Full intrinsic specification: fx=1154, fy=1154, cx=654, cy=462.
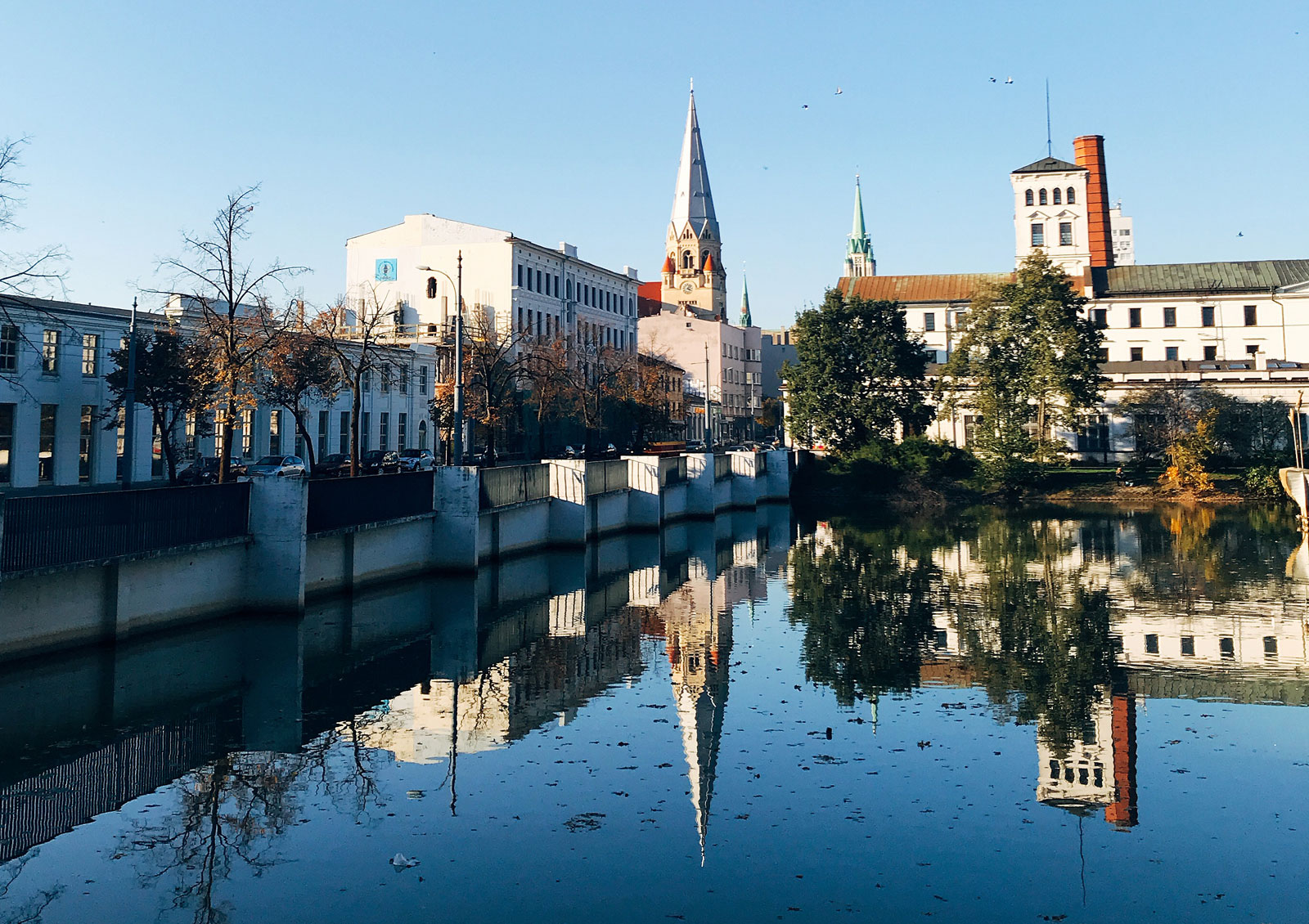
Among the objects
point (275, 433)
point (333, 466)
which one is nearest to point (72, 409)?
point (333, 466)

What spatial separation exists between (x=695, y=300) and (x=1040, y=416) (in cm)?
9422

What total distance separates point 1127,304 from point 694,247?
78177 millimetres

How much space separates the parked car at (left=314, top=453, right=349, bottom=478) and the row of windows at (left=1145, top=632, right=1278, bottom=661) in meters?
34.0

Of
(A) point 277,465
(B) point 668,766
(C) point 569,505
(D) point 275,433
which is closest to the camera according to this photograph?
(B) point 668,766

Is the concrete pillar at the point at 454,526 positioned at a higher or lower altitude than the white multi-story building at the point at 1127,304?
lower

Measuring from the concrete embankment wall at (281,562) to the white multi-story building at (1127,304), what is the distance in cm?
4247

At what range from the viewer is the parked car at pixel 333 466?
169 feet

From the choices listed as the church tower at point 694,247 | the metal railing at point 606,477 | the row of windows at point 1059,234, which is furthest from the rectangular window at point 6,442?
the church tower at point 694,247

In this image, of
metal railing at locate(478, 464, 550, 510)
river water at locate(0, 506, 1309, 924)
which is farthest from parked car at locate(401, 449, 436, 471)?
river water at locate(0, 506, 1309, 924)

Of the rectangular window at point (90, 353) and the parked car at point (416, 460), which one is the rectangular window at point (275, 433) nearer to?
the parked car at point (416, 460)

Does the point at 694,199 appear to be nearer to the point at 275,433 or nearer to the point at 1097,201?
the point at 1097,201

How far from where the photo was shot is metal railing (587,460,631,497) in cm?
4266

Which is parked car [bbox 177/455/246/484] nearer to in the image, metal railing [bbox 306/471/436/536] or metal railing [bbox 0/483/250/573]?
metal railing [bbox 306/471/436/536]

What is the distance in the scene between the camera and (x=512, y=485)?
36.4 meters
